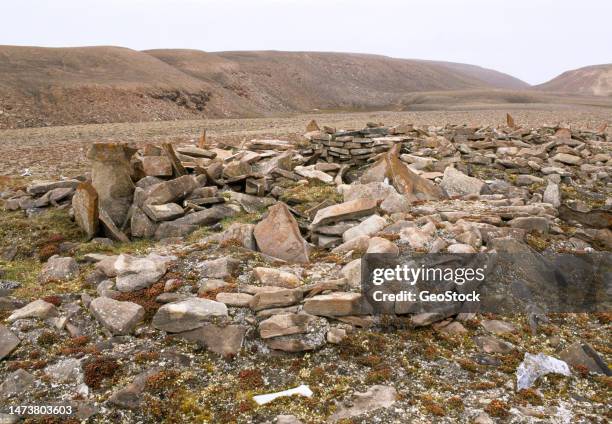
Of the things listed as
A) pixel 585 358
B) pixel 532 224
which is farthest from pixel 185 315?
pixel 532 224

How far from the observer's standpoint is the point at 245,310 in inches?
320

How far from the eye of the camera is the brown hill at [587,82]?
537ft

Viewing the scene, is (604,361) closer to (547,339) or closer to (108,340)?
(547,339)

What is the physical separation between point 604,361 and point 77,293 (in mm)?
9267

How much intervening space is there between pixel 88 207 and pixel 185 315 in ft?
19.7

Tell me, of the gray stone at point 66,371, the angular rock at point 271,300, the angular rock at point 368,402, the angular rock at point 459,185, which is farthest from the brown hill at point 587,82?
the gray stone at point 66,371

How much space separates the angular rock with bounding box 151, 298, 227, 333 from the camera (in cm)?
771

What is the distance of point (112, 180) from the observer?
13.4 metres

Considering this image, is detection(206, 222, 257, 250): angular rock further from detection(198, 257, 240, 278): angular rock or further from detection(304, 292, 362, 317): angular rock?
detection(304, 292, 362, 317): angular rock

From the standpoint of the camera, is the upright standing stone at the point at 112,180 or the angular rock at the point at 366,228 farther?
the upright standing stone at the point at 112,180

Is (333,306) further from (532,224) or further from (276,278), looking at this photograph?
(532,224)

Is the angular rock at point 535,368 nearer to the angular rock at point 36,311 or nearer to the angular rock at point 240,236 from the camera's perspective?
the angular rock at point 240,236

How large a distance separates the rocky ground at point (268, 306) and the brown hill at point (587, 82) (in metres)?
174

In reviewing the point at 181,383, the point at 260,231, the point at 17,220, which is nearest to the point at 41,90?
the point at 17,220
